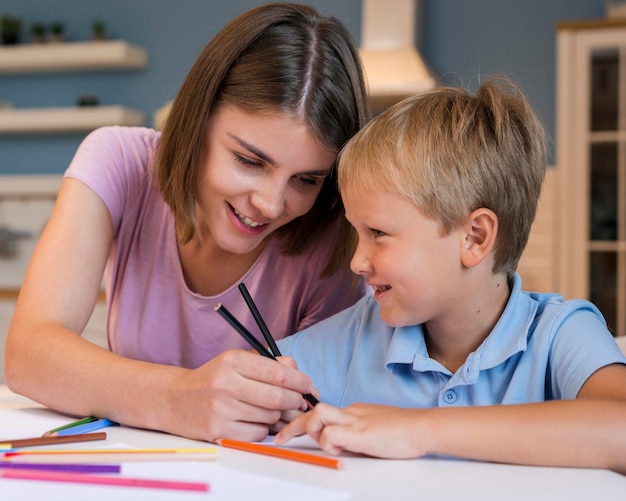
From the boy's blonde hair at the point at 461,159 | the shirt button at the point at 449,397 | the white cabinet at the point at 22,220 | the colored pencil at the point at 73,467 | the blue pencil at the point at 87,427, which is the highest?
the boy's blonde hair at the point at 461,159

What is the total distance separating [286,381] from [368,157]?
32cm

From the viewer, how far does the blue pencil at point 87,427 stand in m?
0.88

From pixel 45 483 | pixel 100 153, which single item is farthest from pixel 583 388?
pixel 100 153

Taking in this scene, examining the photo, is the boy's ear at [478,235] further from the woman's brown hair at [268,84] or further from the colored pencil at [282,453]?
the colored pencil at [282,453]

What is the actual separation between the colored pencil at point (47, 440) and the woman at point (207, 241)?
0.31 ft

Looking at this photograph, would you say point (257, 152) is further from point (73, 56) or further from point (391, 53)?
point (73, 56)

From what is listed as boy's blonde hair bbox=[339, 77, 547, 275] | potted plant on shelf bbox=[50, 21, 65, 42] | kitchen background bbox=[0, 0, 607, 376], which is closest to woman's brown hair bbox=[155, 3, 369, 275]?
boy's blonde hair bbox=[339, 77, 547, 275]

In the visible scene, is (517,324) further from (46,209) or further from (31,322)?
(46,209)

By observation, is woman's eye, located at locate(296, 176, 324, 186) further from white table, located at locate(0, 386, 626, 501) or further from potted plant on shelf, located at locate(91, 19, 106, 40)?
potted plant on shelf, located at locate(91, 19, 106, 40)

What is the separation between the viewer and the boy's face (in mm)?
990

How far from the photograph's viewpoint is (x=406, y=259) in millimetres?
988

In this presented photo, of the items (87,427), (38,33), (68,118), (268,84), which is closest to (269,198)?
(268,84)

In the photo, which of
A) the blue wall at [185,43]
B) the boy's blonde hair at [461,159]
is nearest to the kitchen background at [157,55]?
the blue wall at [185,43]

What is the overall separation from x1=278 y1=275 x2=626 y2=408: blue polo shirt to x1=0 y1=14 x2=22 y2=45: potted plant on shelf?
378 centimetres
